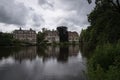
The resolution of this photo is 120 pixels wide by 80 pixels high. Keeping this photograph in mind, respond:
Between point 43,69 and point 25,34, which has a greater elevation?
point 25,34

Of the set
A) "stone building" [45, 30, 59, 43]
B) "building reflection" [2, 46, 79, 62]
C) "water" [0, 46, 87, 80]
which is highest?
"stone building" [45, 30, 59, 43]

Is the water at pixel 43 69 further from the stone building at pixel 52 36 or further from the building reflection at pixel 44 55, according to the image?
the stone building at pixel 52 36

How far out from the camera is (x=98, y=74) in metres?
8.86

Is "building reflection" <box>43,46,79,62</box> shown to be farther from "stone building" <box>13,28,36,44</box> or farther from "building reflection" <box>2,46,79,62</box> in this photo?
"stone building" <box>13,28,36,44</box>

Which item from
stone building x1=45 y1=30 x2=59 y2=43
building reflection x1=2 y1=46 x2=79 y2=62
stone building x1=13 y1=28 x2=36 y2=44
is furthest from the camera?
stone building x1=45 y1=30 x2=59 y2=43

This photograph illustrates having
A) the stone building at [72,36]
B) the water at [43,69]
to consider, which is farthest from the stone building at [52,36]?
the water at [43,69]

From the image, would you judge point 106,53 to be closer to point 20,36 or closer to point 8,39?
point 8,39

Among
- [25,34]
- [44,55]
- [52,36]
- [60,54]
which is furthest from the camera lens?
[52,36]

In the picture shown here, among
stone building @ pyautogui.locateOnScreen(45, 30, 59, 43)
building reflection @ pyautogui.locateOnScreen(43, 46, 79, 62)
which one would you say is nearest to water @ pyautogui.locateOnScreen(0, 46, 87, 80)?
building reflection @ pyautogui.locateOnScreen(43, 46, 79, 62)

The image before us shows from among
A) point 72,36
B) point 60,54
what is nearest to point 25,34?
point 72,36

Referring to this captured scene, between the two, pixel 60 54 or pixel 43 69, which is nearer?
pixel 43 69

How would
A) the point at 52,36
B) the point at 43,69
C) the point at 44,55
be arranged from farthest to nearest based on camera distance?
the point at 52,36
the point at 44,55
the point at 43,69

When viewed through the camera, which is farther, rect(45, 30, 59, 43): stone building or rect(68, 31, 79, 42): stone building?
rect(68, 31, 79, 42): stone building

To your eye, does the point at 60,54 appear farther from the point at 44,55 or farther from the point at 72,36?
the point at 72,36
